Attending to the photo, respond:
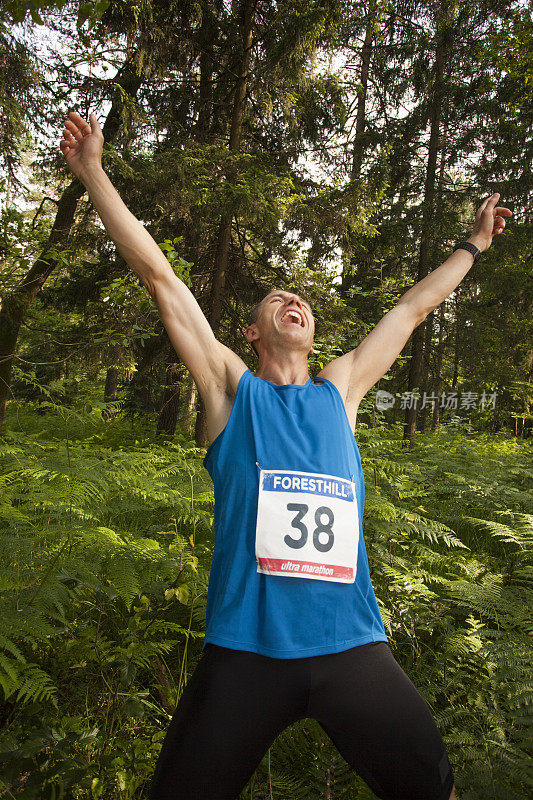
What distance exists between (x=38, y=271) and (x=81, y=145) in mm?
6065

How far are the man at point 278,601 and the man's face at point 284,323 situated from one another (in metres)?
0.25

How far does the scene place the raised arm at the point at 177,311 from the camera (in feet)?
7.03

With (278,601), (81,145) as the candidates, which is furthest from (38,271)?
(278,601)

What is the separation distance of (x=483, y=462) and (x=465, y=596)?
225 inches

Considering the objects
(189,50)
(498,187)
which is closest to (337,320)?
(189,50)

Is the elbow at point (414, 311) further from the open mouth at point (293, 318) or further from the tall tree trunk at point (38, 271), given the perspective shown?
the tall tree trunk at point (38, 271)

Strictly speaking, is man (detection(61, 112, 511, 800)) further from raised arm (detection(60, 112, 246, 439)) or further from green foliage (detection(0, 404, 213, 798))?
green foliage (detection(0, 404, 213, 798))

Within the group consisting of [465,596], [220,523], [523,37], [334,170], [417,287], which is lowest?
[465,596]

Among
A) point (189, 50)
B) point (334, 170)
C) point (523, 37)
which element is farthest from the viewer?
point (334, 170)

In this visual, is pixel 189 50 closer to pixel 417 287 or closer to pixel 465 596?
pixel 417 287

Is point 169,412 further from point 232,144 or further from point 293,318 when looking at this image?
point 293,318

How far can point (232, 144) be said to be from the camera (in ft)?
30.1

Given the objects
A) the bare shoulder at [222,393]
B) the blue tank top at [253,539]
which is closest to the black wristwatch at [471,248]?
the blue tank top at [253,539]

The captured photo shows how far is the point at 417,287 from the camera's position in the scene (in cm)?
257
